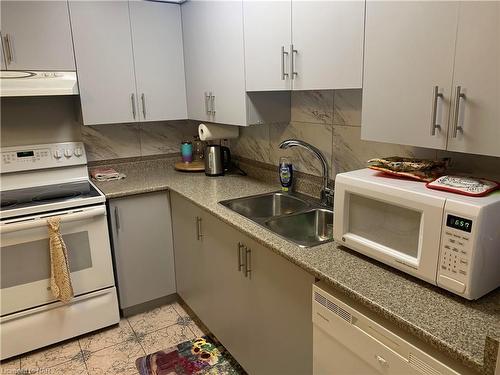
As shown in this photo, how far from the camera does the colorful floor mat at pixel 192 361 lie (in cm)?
212

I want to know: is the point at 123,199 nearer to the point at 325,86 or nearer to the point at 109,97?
the point at 109,97

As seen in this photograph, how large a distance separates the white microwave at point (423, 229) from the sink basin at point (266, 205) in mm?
743

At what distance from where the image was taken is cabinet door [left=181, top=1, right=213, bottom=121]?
2.38m

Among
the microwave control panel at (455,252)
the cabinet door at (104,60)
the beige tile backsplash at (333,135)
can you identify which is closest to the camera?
the microwave control panel at (455,252)

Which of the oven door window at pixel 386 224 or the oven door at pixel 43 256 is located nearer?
the oven door window at pixel 386 224

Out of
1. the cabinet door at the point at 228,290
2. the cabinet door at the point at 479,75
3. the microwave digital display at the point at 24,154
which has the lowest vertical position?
the cabinet door at the point at 228,290

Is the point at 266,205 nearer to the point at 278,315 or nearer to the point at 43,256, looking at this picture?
the point at 278,315

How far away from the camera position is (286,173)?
2244 millimetres

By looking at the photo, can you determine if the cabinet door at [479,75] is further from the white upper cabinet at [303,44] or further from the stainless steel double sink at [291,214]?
the stainless steel double sink at [291,214]

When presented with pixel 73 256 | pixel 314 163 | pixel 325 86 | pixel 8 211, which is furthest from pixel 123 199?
pixel 325 86

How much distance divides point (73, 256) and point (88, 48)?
1.28 m

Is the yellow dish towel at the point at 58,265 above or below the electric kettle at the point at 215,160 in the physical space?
below

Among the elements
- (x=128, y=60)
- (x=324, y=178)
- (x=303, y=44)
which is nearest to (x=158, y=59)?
(x=128, y=60)

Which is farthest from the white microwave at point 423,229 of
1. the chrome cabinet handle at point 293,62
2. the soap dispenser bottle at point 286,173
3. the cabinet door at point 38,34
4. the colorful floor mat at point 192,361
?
the cabinet door at point 38,34
